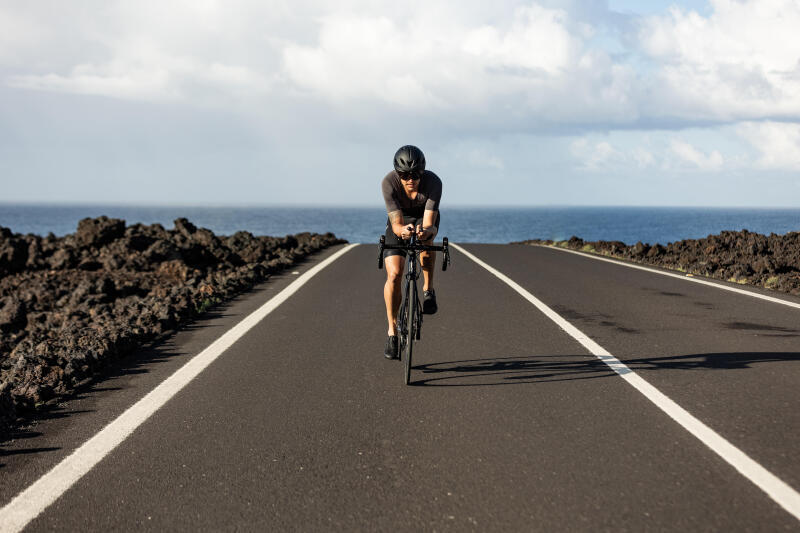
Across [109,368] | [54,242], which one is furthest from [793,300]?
[54,242]

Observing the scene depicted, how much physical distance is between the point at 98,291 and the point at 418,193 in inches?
380

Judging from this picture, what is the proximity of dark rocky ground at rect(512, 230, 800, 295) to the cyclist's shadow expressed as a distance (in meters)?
6.93

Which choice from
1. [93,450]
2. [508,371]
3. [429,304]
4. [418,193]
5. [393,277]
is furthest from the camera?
[429,304]

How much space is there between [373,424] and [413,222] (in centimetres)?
240

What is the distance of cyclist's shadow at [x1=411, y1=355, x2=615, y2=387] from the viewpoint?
598cm

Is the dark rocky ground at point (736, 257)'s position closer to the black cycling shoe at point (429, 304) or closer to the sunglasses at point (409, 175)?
the black cycling shoe at point (429, 304)

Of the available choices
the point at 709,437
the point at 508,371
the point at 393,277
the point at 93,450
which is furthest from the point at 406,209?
the point at 93,450

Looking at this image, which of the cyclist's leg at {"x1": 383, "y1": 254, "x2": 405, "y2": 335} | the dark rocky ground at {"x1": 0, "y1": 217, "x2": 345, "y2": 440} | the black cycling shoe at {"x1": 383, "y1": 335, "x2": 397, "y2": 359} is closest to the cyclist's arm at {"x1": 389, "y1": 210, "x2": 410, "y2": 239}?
the cyclist's leg at {"x1": 383, "y1": 254, "x2": 405, "y2": 335}

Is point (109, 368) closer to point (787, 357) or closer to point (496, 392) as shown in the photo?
point (496, 392)

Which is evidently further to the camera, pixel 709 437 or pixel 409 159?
pixel 409 159

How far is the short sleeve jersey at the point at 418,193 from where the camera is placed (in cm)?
634

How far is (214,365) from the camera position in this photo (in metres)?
6.51

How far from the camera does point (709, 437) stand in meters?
4.53

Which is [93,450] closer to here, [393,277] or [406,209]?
[393,277]
